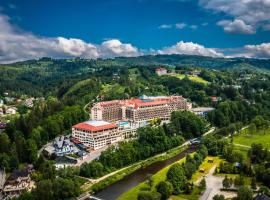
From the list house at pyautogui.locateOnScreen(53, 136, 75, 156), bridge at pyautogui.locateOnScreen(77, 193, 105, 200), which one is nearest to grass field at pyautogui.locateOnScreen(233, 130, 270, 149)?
house at pyautogui.locateOnScreen(53, 136, 75, 156)

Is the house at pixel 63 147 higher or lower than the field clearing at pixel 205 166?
higher

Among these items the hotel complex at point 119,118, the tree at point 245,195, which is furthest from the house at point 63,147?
the tree at point 245,195

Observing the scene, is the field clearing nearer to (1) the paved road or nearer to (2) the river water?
(1) the paved road

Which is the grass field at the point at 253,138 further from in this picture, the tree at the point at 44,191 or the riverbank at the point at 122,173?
the tree at the point at 44,191

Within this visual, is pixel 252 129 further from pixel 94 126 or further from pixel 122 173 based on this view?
pixel 122 173

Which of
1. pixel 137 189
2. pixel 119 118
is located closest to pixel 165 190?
pixel 137 189

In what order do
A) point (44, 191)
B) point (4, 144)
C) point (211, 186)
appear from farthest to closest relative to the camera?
point (4, 144) < point (211, 186) < point (44, 191)

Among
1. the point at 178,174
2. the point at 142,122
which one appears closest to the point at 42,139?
the point at 142,122
